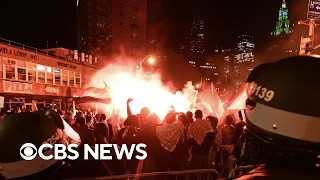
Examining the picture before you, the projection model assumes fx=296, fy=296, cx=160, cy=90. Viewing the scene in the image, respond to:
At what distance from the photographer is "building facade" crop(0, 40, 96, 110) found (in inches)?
930

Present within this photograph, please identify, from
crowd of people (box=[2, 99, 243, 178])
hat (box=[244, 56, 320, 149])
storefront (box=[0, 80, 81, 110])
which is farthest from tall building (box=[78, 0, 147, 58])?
hat (box=[244, 56, 320, 149])

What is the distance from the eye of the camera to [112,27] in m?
66.5

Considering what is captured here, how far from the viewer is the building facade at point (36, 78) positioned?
23.6m

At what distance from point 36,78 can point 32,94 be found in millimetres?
1700

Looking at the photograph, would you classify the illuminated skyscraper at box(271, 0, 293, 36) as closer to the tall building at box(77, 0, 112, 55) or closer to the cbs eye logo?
the tall building at box(77, 0, 112, 55)

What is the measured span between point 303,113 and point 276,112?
139 millimetres

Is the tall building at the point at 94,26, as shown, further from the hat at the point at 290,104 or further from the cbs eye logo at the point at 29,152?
the hat at the point at 290,104

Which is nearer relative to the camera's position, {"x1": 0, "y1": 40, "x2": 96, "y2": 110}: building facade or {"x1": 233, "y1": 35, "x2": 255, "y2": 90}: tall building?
{"x1": 0, "y1": 40, "x2": 96, "y2": 110}: building facade

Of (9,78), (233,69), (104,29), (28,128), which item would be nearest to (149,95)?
(9,78)

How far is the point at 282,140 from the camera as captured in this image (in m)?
1.66

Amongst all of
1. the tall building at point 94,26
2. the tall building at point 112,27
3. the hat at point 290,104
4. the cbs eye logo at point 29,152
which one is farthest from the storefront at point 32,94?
the tall building at point 112,27

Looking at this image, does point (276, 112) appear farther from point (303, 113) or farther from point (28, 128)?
point (28, 128)

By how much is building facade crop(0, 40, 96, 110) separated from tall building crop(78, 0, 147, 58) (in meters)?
28.3

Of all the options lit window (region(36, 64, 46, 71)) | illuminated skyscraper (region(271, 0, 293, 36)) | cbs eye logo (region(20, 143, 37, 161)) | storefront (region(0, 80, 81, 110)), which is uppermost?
illuminated skyscraper (region(271, 0, 293, 36))
